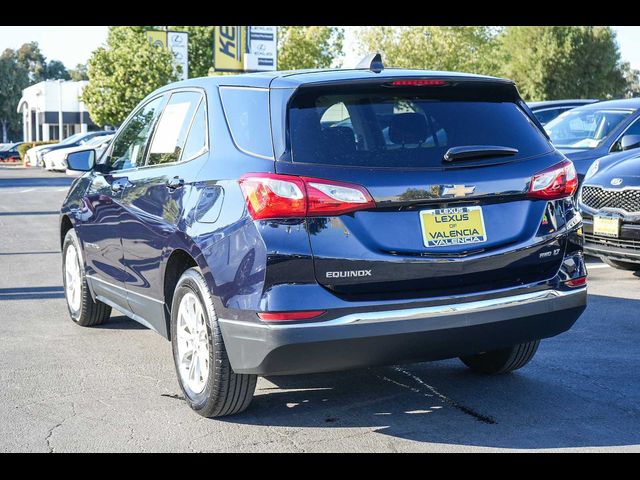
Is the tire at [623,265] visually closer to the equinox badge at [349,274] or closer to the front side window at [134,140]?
the front side window at [134,140]

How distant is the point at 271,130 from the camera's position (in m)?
4.48

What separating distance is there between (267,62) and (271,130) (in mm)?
29482

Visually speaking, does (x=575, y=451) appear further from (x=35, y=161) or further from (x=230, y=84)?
(x=35, y=161)

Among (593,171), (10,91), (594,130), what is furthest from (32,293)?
(10,91)

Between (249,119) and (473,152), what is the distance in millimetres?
1116

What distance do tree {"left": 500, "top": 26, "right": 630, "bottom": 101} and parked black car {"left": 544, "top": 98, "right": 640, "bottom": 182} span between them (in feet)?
171

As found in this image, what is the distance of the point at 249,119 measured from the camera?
469 cm

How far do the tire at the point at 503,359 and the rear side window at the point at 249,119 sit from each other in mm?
1997

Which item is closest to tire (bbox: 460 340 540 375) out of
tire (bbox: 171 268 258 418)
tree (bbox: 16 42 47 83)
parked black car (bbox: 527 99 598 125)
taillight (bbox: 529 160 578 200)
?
taillight (bbox: 529 160 578 200)

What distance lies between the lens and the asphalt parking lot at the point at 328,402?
177 inches

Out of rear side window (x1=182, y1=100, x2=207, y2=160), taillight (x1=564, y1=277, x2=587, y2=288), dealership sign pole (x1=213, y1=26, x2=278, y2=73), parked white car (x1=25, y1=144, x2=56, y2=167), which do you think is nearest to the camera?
taillight (x1=564, y1=277, x2=587, y2=288)

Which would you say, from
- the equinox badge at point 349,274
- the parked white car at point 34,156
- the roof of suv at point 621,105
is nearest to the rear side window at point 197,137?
the equinox badge at point 349,274

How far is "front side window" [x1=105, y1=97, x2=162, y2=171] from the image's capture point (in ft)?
19.8

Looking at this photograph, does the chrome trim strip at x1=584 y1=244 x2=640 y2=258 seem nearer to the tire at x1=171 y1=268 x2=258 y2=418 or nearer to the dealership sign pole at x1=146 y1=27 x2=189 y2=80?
the tire at x1=171 y1=268 x2=258 y2=418
